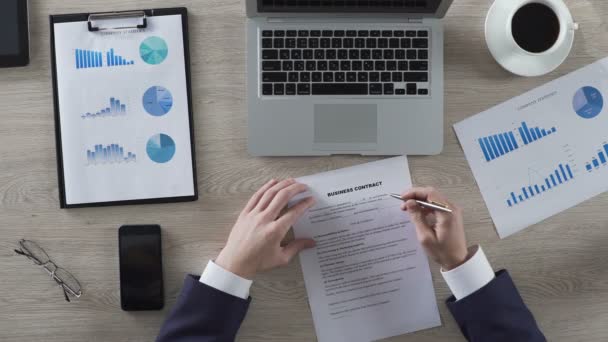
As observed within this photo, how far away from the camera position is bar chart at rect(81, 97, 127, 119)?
1.05 metres

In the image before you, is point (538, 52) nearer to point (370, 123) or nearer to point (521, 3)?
point (521, 3)

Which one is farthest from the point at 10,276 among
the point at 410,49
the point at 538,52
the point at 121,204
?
the point at 538,52

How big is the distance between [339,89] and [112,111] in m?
0.40

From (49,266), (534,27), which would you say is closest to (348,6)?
(534,27)

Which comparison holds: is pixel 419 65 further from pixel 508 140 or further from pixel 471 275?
pixel 471 275

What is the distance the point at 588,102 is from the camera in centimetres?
106

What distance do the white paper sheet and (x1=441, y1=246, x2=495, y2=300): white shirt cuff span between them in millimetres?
485

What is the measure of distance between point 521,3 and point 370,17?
253 millimetres

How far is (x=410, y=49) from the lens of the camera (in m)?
1.03

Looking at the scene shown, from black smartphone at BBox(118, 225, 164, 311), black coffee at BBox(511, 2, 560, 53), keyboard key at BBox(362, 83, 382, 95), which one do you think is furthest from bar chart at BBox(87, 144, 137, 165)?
black coffee at BBox(511, 2, 560, 53)

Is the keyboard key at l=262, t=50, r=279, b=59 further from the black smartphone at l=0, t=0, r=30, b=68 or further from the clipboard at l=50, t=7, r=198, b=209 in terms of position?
the black smartphone at l=0, t=0, r=30, b=68

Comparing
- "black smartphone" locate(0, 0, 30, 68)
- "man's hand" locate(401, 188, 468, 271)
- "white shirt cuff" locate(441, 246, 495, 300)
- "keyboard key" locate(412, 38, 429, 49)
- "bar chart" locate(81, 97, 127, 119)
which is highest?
"black smartphone" locate(0, 0, 30, 68)

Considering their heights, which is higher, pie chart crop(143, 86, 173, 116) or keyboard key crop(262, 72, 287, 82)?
keyboard key crop(262, 72, 287, 82)

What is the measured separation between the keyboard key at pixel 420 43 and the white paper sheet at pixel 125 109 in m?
0.41
